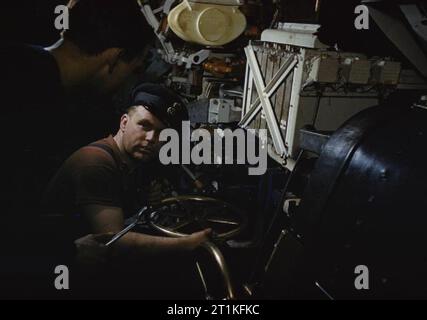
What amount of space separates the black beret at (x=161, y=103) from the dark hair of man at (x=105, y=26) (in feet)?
5.52

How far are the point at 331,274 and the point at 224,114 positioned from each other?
21.2ft

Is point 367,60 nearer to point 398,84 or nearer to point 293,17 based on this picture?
point 398,84

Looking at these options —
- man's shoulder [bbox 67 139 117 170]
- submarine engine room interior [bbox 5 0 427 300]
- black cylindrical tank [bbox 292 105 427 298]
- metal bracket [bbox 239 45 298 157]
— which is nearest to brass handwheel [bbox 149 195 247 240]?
submarine engine room interior [bbox 5 0 427 300]

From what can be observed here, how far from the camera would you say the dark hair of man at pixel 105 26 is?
106 inches

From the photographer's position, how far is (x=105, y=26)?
2768 millimetres

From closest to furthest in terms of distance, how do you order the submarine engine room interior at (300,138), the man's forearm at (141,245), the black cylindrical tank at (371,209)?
the black cylindrical tank at (371,209)
the submarine engine room interior at (300,138)
the man's forearm at (141,245)

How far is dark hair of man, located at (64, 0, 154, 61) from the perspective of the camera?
2.70 meters

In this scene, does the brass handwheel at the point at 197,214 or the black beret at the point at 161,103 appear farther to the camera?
the black beret at the point at 161,103

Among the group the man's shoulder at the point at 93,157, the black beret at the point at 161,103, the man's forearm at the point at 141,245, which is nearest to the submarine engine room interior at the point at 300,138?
the man's forearm at the point at 141,245

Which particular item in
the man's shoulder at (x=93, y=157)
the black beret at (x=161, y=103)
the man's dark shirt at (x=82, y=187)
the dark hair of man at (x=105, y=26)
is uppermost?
the dark hair of man at (x=105, y=26)

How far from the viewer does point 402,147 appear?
2453mm

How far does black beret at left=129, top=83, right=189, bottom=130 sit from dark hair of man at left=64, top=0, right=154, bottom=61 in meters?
1.68

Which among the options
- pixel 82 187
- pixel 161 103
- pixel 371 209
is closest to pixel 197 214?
pixel 82 187

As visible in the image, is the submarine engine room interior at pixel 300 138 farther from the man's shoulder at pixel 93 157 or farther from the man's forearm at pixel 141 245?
the man's shoulder at pixel 93 157
